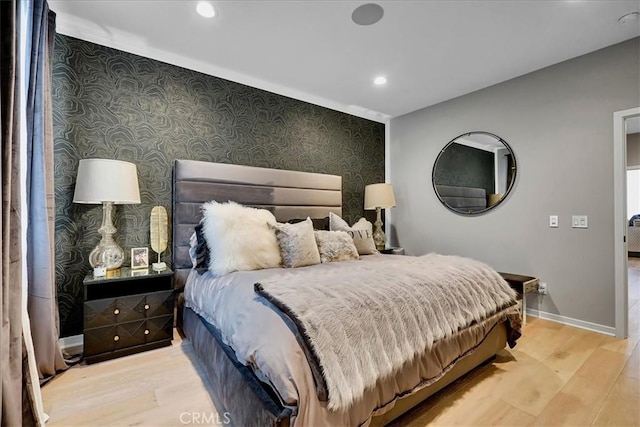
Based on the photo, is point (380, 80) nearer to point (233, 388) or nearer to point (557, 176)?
point (557, 176)

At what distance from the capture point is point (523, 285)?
2828 millimetres

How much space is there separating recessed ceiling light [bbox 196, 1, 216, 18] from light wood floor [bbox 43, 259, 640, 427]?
2.65 metres

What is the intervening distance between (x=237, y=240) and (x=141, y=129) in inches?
58.3

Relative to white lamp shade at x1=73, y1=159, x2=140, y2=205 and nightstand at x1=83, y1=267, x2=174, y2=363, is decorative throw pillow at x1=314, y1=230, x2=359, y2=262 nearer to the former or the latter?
nightstand at x1=83, y1=267, x2=174, y2=363

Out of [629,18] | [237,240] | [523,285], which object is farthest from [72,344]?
[629,18]

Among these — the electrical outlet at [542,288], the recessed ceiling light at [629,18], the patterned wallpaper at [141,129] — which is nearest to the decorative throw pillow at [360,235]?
the patterned wallpaper at [141,129]

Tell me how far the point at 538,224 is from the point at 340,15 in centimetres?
287

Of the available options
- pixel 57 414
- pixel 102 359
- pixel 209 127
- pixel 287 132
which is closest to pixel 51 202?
pixel 102 359

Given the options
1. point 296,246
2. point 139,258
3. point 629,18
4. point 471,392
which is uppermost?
point 629,18

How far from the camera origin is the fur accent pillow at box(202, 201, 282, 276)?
221 centimetres

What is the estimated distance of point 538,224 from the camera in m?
3.12

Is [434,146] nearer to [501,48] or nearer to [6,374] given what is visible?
[501,48]

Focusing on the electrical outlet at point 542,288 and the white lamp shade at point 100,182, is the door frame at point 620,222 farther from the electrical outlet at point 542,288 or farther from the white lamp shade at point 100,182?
the white lamp shade at point 100,182

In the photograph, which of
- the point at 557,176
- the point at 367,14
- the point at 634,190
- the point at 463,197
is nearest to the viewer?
the point at 367,14
